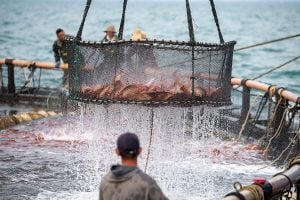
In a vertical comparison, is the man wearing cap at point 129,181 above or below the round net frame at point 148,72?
below

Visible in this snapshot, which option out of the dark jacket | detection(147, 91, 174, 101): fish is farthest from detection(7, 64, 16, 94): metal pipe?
detection(147, 91, 174, 101): fish

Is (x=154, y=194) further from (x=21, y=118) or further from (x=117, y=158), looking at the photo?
(x=21, y=118)

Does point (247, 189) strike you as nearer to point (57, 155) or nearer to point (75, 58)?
point (75, 58)

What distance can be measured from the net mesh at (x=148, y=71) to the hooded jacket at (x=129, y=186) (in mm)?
2301

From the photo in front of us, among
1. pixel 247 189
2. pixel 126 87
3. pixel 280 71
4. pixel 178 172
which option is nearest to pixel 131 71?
pixel 126 87

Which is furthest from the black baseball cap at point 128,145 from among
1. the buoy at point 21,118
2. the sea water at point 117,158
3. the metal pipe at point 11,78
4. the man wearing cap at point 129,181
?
the metal pipe at point 11,78

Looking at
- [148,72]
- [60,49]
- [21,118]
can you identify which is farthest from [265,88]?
[60,49]

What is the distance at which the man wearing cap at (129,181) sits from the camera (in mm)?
4594

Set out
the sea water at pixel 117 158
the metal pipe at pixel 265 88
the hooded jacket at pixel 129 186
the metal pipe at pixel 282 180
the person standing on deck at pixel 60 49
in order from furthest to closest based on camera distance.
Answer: the person standing on deck at pixel 60 49
the metal pipe at pixel 265 88
the sea water at pixel 117 158
the metal pipe at pixel 282 180
the hooded jacket at pixel 129 186

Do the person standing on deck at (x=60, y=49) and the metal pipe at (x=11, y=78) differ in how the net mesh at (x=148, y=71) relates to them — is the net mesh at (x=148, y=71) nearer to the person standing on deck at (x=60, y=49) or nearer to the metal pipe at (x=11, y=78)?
the person standing on deck at (x=60, y=49)

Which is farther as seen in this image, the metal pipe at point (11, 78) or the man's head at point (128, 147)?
the metal pipe at point (11, 78)

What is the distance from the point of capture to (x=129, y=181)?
4637mm

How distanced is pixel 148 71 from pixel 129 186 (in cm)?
286

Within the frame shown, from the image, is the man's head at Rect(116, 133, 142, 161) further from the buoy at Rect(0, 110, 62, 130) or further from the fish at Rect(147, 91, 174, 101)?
the buoy at Rect(0, 110, 62, 130)
